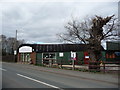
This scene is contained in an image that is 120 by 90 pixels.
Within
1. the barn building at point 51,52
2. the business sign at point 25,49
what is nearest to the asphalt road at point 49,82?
the barn building at point 51,52

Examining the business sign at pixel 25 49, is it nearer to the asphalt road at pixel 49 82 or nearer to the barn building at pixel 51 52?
the barn building at pixel 51 52

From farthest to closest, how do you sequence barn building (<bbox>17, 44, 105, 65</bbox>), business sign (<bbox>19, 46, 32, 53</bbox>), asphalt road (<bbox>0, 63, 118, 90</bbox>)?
business sign (<bbox>19, 46, 32, 53</bbox>), barn building (<bbox>17, 44, 105, 65</bbox>), asphalt road (<bbox>0, 63, 118, 90</bbox>)

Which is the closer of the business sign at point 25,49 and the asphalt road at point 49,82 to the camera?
the asphalt road at point 49,82

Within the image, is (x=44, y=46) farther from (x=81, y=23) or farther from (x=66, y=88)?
(x=66, y=88)

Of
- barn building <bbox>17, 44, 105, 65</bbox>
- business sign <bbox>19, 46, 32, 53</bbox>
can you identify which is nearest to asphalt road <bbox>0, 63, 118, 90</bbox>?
barn building <bbox>17, 44, 105, 65</bbox>

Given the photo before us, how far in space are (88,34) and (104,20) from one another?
274 centimetres

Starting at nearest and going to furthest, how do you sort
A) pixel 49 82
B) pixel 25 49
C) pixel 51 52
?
1. pixel 49 82
2. pixel 51 52
3. pixel 25 49

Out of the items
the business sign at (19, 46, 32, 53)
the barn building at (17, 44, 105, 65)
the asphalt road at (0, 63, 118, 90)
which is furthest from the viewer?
the business sign at (19, 46, 32, 53)

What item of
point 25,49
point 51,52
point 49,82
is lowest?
point 49,82

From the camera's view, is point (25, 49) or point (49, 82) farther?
point (25, 49)

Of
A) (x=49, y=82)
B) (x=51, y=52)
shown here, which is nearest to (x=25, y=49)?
(x=51, y=52)

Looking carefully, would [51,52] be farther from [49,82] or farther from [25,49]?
[49,82]

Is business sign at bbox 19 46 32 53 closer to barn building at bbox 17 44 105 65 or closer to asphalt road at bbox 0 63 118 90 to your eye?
barn building at bbox 17 44 105 65

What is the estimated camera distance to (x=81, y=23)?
25672 millimetres
